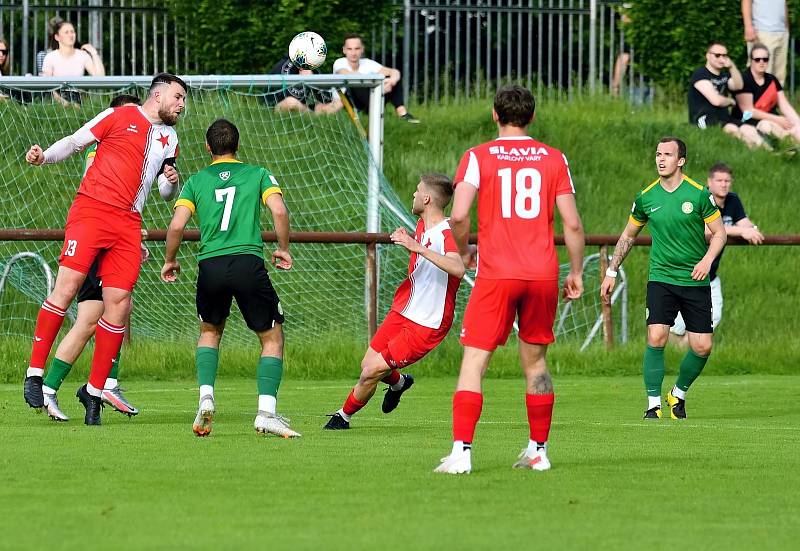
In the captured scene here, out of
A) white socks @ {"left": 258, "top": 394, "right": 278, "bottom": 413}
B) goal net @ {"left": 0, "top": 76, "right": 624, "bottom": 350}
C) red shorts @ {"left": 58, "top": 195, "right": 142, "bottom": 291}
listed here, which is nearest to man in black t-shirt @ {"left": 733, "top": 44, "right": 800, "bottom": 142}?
goal net @ {"left": 0, "top": 76, "right": 624, "bottom": 350}

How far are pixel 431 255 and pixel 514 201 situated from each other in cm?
97

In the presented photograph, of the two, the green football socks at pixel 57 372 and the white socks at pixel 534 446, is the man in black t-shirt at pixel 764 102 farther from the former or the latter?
the white socks at pixel 534 446

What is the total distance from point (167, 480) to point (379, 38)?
1728 cm

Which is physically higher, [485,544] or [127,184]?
[127,184]

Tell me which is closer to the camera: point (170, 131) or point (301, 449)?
point (301, 449)

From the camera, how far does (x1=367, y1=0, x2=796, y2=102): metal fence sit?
24.1m

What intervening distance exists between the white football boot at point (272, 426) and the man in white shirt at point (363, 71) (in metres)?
9.60

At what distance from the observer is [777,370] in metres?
17.0

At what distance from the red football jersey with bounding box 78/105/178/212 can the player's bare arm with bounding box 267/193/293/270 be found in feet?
3.93

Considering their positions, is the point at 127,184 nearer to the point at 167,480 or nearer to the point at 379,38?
the point at 167,480

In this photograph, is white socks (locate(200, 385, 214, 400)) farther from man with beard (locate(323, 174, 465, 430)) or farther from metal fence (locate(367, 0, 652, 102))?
metal fence (locate(367, 0, 652, 102))

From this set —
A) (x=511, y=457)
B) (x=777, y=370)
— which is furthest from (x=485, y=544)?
(x=777, y=370)

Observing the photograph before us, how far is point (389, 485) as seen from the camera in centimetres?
735

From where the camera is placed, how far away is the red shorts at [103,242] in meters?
10.2
